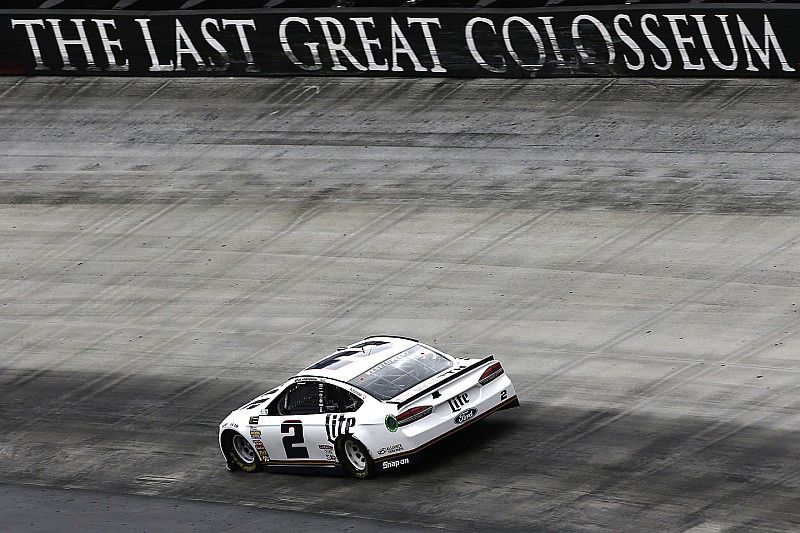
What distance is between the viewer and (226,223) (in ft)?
82.4

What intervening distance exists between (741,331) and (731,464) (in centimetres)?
397

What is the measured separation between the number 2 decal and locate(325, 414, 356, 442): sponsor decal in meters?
0.41

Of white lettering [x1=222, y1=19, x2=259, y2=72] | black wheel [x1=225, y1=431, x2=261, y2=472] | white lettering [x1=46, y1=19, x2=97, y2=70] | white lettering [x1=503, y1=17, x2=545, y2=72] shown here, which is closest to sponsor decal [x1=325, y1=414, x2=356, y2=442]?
black wheel [x1=225, y1=431, x2=261, y2=472]

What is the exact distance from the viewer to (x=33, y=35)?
3428cm

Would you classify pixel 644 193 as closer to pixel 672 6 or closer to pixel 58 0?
pixel 672 6

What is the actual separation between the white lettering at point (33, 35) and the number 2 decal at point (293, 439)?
68.4 feet

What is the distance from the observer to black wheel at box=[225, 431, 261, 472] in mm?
16359

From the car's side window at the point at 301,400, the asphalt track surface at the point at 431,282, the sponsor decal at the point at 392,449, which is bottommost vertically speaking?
the asphalt track surface at the point at 431,282

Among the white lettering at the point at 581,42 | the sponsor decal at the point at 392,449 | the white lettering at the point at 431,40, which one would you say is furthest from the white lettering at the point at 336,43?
the sponsor decal at the point at 392,449

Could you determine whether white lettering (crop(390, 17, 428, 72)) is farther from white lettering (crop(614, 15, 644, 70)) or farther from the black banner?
white lettering (crop(614, 15, 644, 70))

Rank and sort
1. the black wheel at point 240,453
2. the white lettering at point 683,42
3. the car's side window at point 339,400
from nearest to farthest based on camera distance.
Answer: the car's side window at point 339,400 < the black wheel at point 240,453 < the white lettering at point 683,42

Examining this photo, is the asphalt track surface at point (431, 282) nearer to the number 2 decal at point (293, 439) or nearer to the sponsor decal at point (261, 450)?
the sponsor decal at point (261, 450)

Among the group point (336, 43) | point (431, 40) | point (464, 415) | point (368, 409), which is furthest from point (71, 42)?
point (464, 415)

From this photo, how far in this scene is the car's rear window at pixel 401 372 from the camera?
15.2 meters
